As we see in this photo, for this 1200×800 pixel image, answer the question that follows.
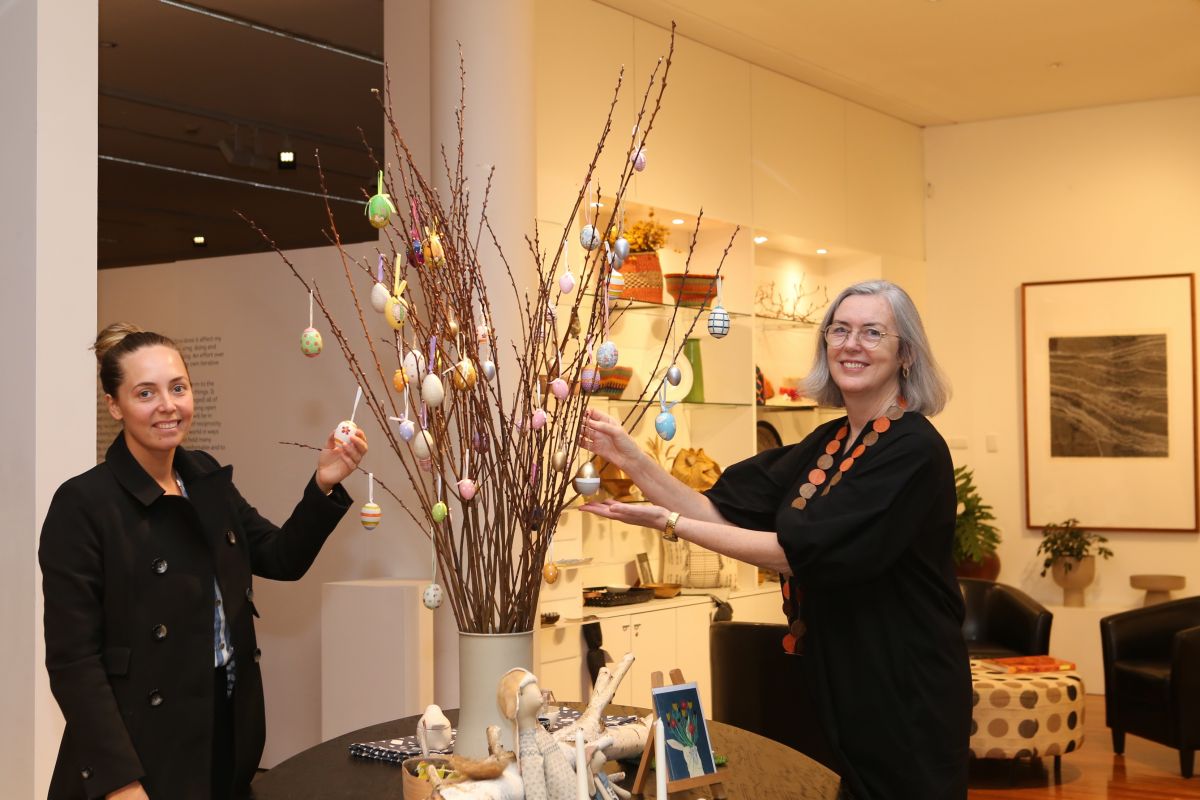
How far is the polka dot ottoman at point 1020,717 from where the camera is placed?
17.9ft

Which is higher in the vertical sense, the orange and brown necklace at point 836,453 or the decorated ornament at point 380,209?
the decorated ornament at point 380,209

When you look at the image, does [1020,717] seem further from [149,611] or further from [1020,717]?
[149,611]

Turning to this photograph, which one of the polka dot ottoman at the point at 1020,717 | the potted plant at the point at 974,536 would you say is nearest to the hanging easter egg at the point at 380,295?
the polka dot ottoman at the point at 1020,717

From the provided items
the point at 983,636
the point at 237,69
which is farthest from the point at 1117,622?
the point at 237,69

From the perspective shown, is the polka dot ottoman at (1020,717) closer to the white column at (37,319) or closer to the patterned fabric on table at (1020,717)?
the patterned fabric on table at (1020,717)

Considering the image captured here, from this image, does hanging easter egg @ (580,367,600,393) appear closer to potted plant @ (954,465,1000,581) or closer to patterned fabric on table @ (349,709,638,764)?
patterned fabric on table @ (349,709,638,764)

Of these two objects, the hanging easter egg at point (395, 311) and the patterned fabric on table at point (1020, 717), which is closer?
the hanging easter egg at point (395, 311)

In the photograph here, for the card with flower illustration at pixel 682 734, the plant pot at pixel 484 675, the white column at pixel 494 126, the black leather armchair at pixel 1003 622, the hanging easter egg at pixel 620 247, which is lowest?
the black leather armchair at pixel 1003 622

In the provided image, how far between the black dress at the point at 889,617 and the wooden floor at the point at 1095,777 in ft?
11.4

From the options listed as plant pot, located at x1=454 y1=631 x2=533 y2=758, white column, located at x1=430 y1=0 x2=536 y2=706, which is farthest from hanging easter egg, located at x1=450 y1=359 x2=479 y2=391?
white column, located at x1=430 y1=0 x2=536 y2=706

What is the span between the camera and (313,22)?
629cm

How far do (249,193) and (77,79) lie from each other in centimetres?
669

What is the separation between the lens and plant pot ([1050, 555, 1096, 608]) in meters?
7.91

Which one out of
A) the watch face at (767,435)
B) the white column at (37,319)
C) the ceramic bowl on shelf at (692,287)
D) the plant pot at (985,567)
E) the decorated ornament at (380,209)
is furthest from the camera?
the plant pot at (985,567)
